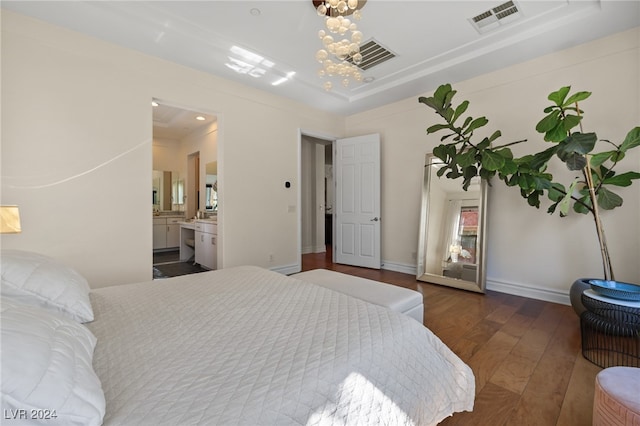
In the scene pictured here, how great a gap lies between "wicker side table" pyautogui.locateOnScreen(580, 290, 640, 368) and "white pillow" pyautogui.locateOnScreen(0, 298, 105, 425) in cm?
286

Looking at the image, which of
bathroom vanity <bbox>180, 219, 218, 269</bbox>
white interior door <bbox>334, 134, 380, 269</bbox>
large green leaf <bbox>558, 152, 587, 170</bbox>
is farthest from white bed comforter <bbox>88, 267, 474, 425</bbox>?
white interior door <bbox>334, 134, 380, 269</bbox>

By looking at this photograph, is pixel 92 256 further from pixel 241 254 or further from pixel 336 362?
pixel 336 362

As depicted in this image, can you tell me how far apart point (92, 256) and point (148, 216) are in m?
0.64

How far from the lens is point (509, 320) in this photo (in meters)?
2.64

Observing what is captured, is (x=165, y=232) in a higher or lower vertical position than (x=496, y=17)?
lower

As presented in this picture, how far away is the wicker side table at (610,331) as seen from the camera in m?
1.90

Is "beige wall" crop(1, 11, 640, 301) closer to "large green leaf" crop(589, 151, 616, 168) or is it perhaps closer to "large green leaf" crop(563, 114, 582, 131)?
"large green leaf" crop(589, 151, 616, 168)

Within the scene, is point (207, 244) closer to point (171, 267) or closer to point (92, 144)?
point (171, 267)

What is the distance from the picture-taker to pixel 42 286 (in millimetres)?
1089

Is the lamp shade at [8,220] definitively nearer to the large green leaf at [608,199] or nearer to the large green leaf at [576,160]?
the large green leaf at [576,160]

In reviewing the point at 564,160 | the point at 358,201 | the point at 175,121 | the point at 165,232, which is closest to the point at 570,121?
the point at 564,160

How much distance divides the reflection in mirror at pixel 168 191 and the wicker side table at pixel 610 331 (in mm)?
7458

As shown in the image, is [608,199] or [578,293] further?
[608,199]

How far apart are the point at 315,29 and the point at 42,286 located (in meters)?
2.97
